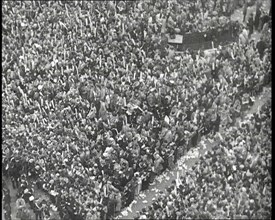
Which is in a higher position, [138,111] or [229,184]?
[138,111]

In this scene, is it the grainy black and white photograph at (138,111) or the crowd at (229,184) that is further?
the grainy black and white photograph at (138,111)

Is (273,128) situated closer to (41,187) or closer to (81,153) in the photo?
(81,153)

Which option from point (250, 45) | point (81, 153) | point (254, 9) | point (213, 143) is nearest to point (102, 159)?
point (81, 153)

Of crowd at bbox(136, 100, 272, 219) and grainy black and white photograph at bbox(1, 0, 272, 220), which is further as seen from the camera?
grainy black and white photograph at bbox(1, 0, 272, 220)

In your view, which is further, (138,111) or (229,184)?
(138,111)
